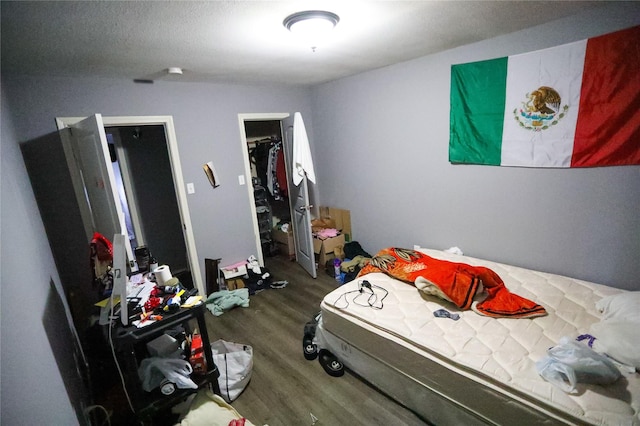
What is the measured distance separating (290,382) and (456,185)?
2.30m

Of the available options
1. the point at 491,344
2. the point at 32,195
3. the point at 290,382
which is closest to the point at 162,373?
the point at 290,382

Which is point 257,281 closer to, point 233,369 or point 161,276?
point 233,369

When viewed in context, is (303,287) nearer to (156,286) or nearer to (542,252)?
(156,286)

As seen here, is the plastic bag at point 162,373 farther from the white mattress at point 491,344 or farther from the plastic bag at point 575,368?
the plastic bag at point 575,368

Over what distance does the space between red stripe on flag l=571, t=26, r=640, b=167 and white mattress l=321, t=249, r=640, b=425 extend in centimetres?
96

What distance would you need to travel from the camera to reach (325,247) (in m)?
3.83

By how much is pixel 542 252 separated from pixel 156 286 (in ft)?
9.92

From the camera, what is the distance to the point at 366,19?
1734 mm

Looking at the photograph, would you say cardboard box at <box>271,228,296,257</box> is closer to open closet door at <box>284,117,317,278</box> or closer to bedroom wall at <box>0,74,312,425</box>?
open closet door at <box>284,117,317,278</box>

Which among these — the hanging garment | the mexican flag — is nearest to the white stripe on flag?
the mexican flag

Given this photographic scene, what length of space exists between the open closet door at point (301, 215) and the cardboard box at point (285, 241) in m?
0.22

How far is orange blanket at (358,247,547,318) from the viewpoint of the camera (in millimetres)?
1903

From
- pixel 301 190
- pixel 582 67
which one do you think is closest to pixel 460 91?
pixel 582 67

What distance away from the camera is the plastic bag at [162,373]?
1.75 meters
